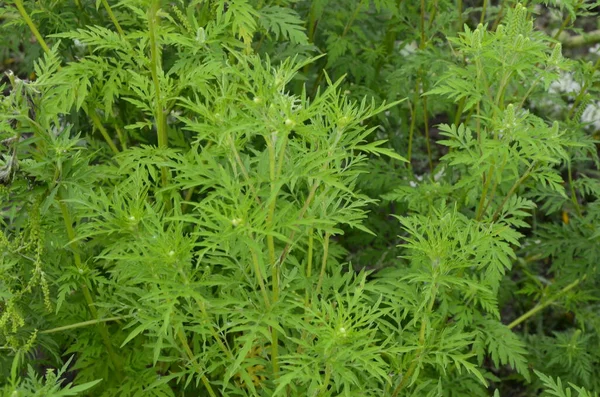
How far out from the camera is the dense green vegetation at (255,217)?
1.92 m

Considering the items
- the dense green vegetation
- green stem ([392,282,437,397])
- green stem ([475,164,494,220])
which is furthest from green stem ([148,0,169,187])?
green stem ([475,164,494,220])

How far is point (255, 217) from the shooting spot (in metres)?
1.87

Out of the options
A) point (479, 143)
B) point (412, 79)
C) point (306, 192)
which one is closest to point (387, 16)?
point (412, 79)

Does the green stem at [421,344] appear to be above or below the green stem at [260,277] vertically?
below

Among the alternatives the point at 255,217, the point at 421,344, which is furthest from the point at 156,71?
the point at 421,344

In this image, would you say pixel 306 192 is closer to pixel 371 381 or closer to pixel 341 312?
pixel 371 381

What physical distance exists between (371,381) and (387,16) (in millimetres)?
2243

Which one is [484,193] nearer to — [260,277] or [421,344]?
[421,344]

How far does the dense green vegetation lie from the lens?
6.30 feet

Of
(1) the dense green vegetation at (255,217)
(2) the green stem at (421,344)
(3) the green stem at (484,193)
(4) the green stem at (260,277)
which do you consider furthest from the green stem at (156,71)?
(3) the green stem at (484,193)

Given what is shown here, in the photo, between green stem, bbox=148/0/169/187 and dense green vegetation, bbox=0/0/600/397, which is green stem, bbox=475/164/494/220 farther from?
green stem, bbox=148/0/169/187

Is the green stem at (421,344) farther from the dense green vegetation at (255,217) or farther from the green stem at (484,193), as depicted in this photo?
the green stem at (484,193)

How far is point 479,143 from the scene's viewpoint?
248 centimetres

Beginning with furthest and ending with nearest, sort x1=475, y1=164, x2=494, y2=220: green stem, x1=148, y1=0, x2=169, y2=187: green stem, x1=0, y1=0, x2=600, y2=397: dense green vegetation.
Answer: x1=475, y1=164, x2=494, y2=220: green stem < x1=148, y1=0, x2=169, y2=187: green stem < x1=0, y1=0, x2=600, y2=397: dense green vegetation
